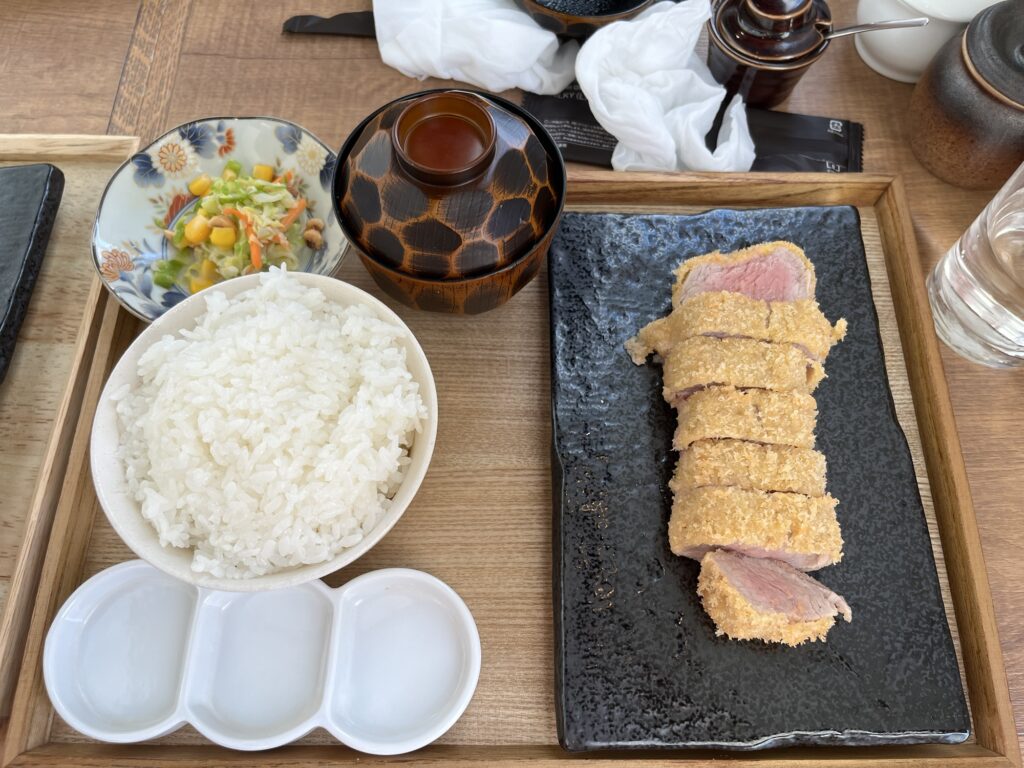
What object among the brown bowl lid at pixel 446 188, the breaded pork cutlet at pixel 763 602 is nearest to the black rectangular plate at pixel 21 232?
the brown bowl lid at pixel 446 188

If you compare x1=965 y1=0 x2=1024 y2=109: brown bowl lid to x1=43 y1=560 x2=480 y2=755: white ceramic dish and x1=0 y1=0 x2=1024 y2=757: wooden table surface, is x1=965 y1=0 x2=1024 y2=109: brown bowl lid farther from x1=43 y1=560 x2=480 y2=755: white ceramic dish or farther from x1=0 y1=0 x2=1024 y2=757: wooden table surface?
x1=43 y1=560 x2=480 y2=755: white ceramic dish

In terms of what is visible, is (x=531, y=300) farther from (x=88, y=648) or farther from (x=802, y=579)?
(x=88, y=648)

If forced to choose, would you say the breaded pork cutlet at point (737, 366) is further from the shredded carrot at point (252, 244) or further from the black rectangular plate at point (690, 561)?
the shredded carrot at point (252, 244)

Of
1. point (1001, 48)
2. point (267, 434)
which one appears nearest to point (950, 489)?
point (1001, 48)

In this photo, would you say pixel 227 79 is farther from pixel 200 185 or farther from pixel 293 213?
pixel 293 213

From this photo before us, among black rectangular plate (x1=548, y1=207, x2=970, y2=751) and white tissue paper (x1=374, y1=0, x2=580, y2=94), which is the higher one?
white tissue paper (x1=374, y1=0, x2=580, y2=94)

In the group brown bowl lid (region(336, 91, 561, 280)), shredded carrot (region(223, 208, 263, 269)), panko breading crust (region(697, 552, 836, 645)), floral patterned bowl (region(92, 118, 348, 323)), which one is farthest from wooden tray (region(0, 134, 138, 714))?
panko breading crust (region(697, 552, 836, 645))
